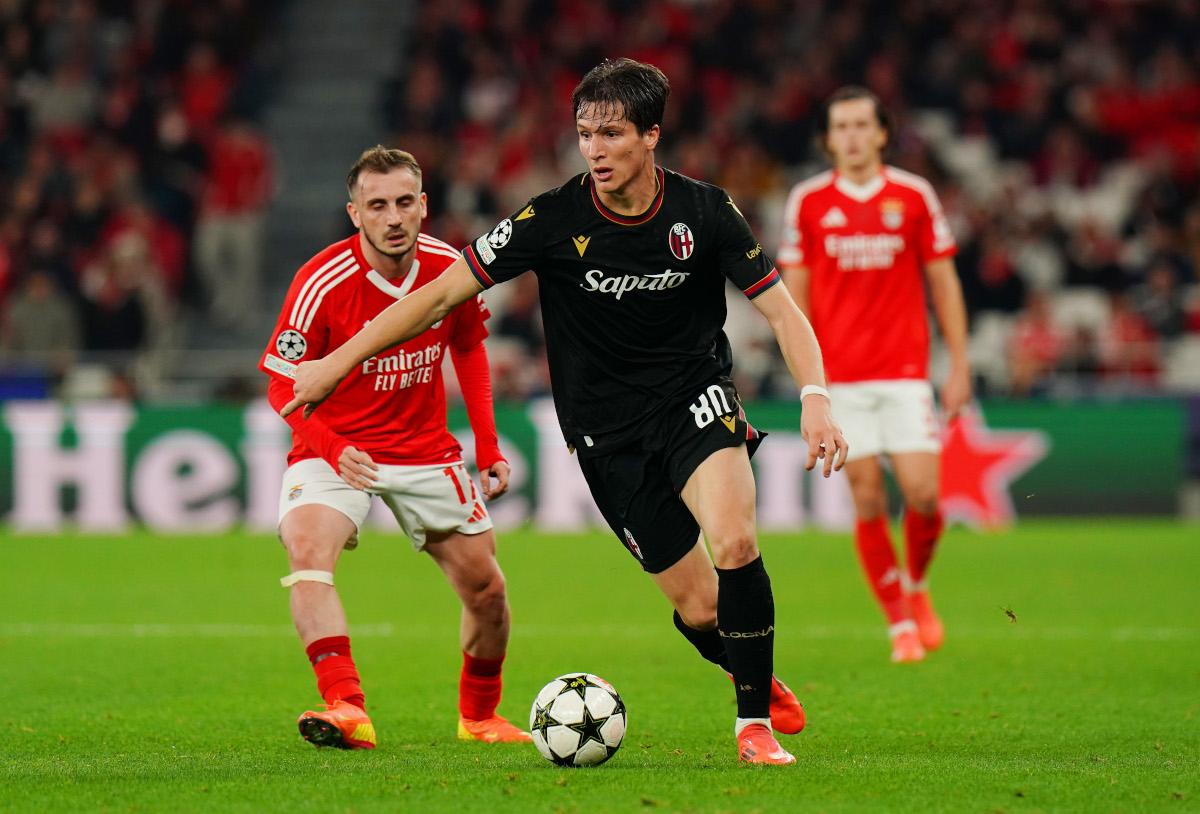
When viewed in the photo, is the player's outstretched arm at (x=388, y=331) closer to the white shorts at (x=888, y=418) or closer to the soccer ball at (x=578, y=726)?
the soccer ball at (x=578, y=726)

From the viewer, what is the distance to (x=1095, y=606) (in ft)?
31.8

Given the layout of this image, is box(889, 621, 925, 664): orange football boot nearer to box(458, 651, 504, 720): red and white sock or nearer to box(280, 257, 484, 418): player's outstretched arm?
box(458, 651, 504, 720): red and white sock

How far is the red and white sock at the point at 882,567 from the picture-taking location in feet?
25.6

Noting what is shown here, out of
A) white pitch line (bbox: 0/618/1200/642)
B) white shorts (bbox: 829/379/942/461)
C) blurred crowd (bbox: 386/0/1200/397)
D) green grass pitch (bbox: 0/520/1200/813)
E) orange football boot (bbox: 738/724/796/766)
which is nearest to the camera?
green grass pitch (bbox: 0/520/1200/813)

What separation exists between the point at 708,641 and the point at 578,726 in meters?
0.71

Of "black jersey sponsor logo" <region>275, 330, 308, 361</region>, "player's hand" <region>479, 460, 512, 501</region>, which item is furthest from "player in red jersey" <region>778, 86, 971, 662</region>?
"black jersey sponsor logo" <region>275, 330, 308, 361</region>

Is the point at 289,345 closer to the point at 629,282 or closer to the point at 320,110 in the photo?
the point at 629,282

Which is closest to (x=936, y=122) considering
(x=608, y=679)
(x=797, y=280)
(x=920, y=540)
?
(x=797, y=280)

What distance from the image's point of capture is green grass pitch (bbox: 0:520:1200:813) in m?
4.48

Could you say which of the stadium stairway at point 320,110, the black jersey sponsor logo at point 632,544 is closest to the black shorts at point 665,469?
the black jersey sponsor logo at point 632,544

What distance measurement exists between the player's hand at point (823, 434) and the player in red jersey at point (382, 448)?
147 centimetres

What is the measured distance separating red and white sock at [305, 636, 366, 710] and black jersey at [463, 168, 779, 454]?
114 centimetres

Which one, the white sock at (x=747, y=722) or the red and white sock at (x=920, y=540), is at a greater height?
the red and white sock at (x=920, y=540)

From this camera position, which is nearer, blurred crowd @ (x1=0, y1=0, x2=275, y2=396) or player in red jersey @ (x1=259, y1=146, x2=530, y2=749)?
player in red jersey @ (x1=259, y1=146, x2=530, y2=749)
